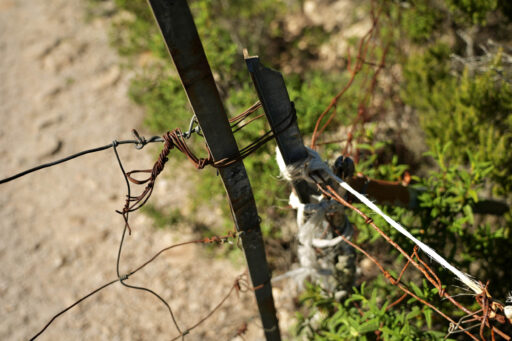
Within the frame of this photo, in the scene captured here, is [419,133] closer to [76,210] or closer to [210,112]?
[210,112]

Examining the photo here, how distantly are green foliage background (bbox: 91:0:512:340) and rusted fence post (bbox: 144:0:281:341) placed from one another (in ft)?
1.99

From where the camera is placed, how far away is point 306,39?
21.9 ft

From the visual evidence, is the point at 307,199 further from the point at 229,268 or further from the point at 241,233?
the point at 229,268

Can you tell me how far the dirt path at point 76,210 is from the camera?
417 cm

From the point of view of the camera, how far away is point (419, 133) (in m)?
4.33

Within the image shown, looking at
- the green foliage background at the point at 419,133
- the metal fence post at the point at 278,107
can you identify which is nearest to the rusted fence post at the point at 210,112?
the metal fence post at the point at 278,107

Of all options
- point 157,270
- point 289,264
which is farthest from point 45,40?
point 289,264

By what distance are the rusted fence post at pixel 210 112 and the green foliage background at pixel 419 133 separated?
61cm

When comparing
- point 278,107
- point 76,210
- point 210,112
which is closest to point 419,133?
point 278,107

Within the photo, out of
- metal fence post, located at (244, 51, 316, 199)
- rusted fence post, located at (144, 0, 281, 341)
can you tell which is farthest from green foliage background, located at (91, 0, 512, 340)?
metal fence post, located at (244, 51, 316, 199)

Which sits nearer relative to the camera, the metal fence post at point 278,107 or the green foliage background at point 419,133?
the metal fence post at point 278,107

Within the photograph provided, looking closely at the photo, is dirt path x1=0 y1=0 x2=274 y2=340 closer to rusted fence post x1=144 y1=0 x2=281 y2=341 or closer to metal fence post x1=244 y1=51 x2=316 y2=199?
rusted fence post x1=144 y1=0 x2=281 y2=341

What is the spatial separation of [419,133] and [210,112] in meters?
3.57

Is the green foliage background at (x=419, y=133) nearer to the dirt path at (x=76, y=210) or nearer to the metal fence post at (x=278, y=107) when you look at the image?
the dirt path at (x=76, y=210)
